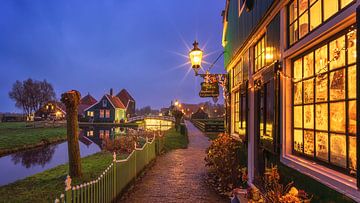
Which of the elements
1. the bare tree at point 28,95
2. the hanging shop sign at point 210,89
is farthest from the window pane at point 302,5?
the bare tree at point 28,95

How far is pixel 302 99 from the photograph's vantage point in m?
3.79

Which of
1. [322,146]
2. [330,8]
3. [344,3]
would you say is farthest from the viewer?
[322,146]

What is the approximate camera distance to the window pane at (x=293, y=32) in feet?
13.1

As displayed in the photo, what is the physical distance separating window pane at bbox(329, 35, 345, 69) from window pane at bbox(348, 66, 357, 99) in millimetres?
146

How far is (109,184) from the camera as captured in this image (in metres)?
6.80

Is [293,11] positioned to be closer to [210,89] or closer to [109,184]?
[109,184]

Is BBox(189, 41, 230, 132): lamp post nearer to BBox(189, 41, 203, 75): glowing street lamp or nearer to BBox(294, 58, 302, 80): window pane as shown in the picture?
BBox(189, 41, 203, 75): glowing street lamp

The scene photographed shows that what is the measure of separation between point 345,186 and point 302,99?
4.66 feet

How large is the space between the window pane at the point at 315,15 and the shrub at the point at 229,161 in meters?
4.70

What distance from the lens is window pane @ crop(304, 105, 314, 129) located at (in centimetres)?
347

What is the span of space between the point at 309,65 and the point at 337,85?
0.74m

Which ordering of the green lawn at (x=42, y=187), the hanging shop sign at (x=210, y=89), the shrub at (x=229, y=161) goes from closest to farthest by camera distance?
1. the shrub at (x=229, y=161)
2. the green lawn at (x=42, y=187)
3. the hanging shop sign at (x=210, y=89)

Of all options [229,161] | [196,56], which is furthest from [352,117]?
[196,56]

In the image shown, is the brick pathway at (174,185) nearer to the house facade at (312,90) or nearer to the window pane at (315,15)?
the house facade at (312,90)
